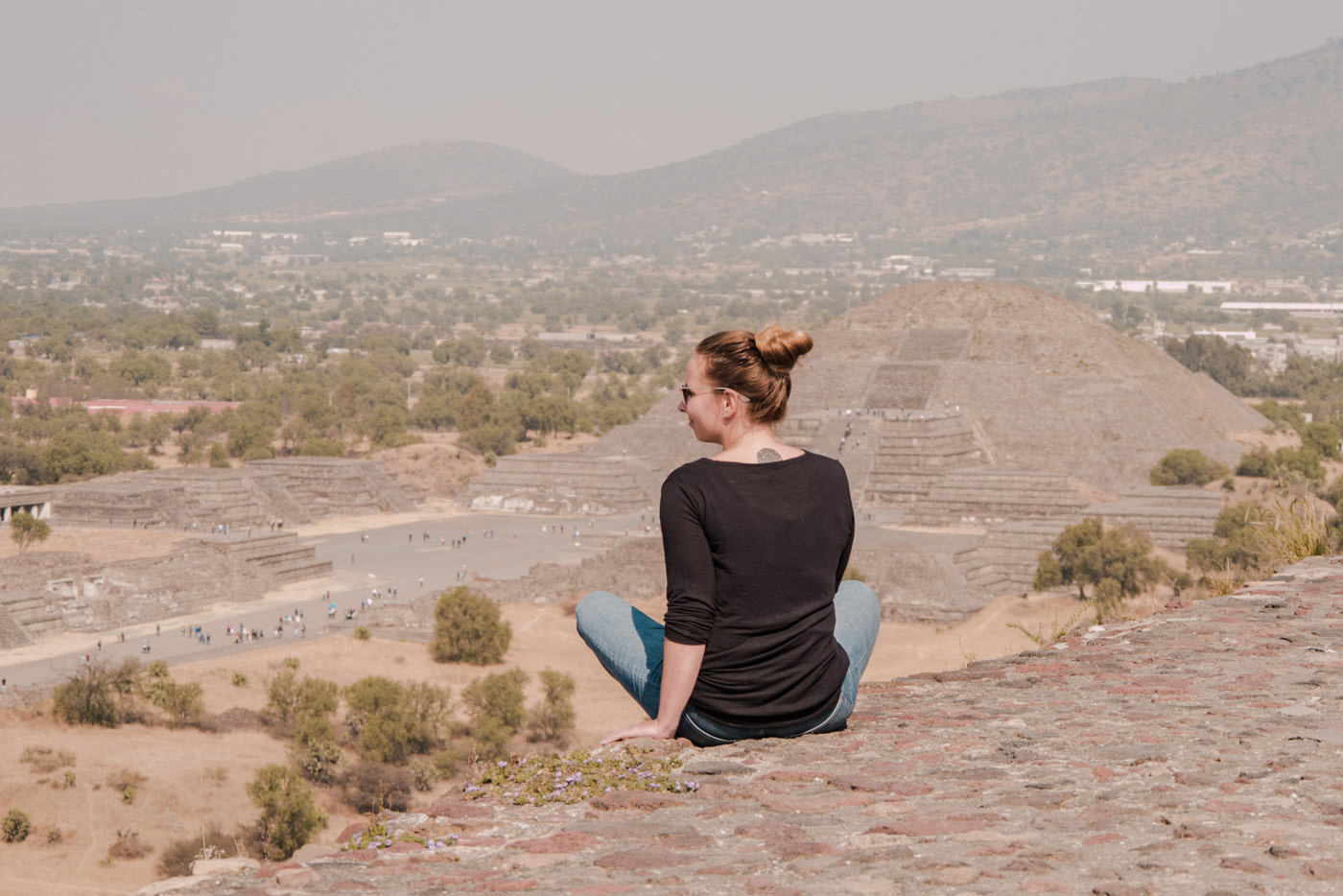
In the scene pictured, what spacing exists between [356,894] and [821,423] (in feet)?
204

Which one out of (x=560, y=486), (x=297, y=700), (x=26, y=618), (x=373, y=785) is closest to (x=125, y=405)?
(x=560, y=486)

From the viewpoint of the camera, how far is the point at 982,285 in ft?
274

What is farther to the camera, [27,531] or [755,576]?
[27,531]

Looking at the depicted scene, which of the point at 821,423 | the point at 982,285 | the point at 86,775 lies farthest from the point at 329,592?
the point at 982,285

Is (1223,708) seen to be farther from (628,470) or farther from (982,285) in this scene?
(982,285)

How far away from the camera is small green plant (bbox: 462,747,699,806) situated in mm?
5000

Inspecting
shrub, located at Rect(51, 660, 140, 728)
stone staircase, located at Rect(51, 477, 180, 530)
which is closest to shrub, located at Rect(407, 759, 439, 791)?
shrub, located at Rect(51, 660, 140, 728)

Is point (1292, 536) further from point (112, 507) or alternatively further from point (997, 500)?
point (112, 507)

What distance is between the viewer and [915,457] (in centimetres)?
6138

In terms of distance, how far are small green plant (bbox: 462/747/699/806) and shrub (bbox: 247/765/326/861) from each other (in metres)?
20.1

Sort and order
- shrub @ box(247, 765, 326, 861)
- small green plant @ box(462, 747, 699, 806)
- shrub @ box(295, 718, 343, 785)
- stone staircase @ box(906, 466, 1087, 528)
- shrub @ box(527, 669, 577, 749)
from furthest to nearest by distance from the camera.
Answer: stone staircase @ box(906, 466, 1087, 528) < shrub @ box(527, 669, 577, 749) < shrub @ box(295, 718, 343, 785) < shrub @ box(247, 765, 326, 861) < small green plant @ box(462, 747, 699, 806)

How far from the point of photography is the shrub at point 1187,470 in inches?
2291

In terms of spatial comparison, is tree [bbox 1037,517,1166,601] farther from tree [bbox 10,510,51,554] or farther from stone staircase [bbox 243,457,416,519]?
tree [bbox 10,510,51,554]

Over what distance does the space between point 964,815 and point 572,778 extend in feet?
4.38
